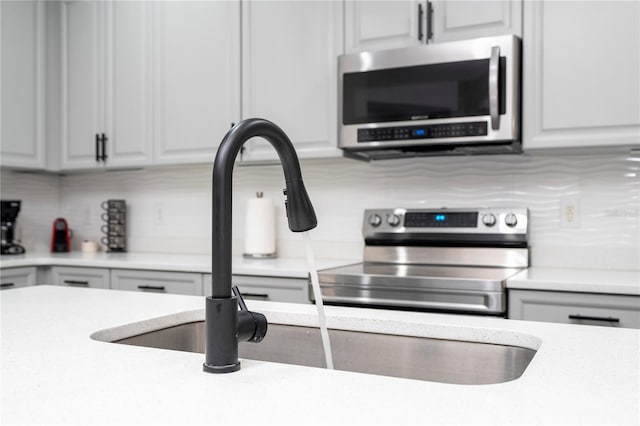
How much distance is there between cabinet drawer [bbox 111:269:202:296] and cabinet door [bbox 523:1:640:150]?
1.57 meters

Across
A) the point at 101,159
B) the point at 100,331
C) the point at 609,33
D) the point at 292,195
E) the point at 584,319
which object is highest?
the point at 609,33

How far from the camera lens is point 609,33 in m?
2.20

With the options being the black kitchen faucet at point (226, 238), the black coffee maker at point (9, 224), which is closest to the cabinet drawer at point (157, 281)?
the black coffee maker at point (9, 224)

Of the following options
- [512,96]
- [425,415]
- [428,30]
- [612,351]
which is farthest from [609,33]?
[425,415]

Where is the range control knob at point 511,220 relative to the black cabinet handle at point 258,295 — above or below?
above

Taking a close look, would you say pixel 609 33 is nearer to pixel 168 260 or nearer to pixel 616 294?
pixel 616 294

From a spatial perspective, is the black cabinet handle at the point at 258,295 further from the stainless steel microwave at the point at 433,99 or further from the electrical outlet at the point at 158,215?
the electrical outlet at the point at 158,215

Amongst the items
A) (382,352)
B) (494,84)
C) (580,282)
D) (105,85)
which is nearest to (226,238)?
(382,352)

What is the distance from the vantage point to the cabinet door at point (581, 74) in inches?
85.3

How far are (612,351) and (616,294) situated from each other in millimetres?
1173

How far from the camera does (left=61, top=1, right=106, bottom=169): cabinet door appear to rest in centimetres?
340

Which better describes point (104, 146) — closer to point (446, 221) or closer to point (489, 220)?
point (446, 221)

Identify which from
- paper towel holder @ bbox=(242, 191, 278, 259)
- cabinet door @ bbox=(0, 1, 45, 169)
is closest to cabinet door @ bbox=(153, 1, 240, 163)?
paper towel holder @ bbox=(242, 191, 278, 259)

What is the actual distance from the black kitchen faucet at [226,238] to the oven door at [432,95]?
1648mm
